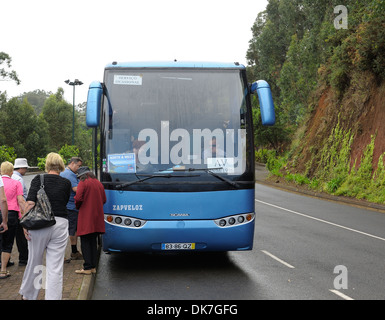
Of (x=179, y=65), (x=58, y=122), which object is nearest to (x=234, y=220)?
(x=179, y=65)

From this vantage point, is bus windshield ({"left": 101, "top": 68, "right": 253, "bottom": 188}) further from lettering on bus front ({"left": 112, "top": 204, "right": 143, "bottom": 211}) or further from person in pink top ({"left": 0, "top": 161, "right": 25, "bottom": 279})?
person in pink top ({"left": 0, "top": 161, "right": 25, "bottom": 279})

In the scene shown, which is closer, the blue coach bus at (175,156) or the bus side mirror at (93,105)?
the bus side mirror at (93,105)

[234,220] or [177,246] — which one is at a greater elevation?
[234,220]

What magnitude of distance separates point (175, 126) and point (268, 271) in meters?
2.87

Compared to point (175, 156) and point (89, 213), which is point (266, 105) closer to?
point (175, 156)

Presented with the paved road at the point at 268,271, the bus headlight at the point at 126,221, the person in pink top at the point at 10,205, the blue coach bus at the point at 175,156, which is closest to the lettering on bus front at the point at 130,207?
the blue coach bus at the point at 175,156

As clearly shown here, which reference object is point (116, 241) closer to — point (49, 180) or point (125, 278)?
point (125, 278)

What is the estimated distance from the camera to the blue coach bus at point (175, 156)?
8.14 meters

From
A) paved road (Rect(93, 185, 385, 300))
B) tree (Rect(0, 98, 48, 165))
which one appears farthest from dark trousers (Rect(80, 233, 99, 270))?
tree (Rect(0, 98, 48, 165))

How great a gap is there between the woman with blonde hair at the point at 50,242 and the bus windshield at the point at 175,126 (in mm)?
1987

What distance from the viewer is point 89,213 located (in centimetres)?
782

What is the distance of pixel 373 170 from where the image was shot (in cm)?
2403

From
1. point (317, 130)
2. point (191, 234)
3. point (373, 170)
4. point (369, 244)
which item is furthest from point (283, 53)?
point (191, 234)

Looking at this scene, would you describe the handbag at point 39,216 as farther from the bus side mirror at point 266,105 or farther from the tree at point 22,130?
the tree at point 22,130
